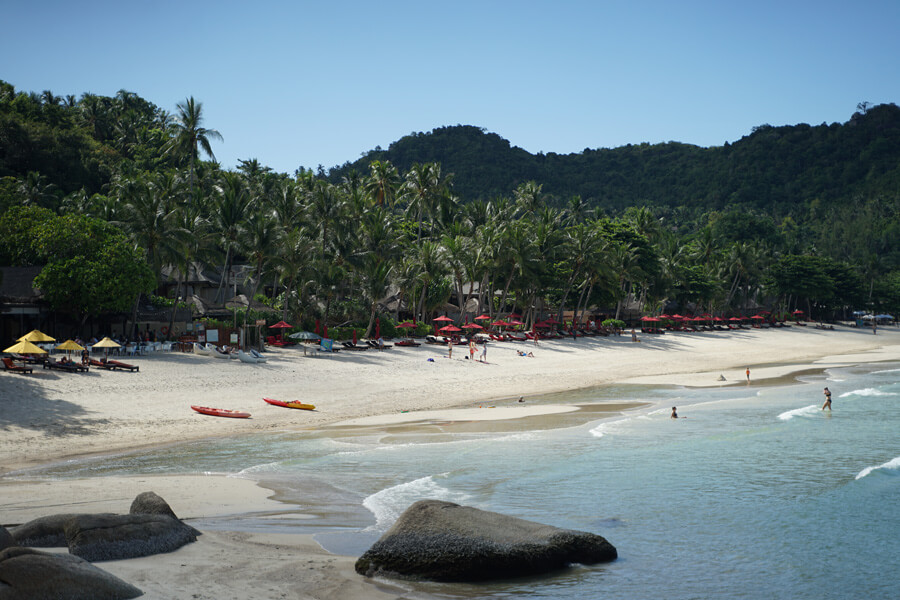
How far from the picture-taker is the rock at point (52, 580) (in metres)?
6.59

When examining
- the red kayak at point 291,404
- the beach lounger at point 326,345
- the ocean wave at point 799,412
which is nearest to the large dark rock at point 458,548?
the red kayak at point 291,404

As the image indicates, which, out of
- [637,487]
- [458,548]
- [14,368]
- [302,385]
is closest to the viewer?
[458,548]

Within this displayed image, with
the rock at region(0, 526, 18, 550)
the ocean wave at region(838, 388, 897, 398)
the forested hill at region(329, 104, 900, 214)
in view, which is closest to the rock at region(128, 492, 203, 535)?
the rock at region(0, 526, 18, 550)

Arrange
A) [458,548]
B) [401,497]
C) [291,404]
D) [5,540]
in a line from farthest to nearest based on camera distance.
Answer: [291,404]
[401,497]
[458,548]
[5,540]

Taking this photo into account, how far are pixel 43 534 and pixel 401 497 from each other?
21.1 ft

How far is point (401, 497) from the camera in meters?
13.7

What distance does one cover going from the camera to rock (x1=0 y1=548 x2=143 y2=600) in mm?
6594

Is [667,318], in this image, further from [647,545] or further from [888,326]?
[647,545]

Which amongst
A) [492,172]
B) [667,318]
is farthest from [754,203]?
[667,318]

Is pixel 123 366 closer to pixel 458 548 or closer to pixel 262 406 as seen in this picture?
pixel 262 406

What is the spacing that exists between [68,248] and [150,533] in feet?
93.7

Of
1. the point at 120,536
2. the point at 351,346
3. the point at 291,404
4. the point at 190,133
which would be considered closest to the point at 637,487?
the point at 120,536

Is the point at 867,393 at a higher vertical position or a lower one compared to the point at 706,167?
lower

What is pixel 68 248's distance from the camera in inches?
1312
